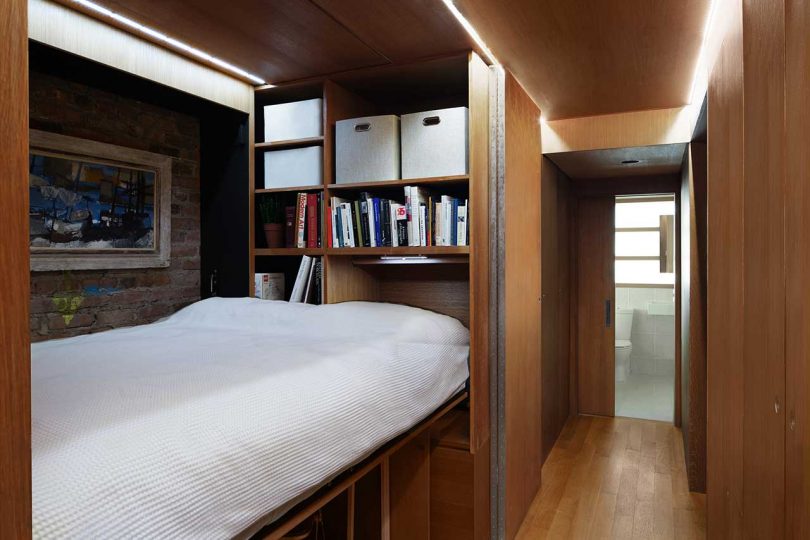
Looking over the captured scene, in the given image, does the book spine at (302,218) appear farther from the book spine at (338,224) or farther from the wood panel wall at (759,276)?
the wood panel wall at (759,276)

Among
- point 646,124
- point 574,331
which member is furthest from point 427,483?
point 574,331

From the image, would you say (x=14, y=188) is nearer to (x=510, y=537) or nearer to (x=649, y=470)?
(x=510, y=537)

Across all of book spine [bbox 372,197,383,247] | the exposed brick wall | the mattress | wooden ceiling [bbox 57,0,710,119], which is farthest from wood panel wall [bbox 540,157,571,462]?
the exposed brick wall

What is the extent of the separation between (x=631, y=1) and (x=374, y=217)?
129 centimetres

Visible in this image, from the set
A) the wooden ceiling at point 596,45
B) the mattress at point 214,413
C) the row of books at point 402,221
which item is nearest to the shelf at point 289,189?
the row of books at point 402,221

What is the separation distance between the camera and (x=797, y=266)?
83 cm

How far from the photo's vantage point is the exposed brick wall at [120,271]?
2154 millimetres

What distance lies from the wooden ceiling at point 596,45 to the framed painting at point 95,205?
1598 mm

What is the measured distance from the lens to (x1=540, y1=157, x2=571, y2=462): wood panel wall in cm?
382

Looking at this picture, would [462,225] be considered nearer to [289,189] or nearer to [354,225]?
[354,225]

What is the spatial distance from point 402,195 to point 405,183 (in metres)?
0.31

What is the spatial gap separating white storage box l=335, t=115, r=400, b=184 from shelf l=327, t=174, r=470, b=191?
27 mm

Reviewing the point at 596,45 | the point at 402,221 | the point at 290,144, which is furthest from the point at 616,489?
the point at 290,144

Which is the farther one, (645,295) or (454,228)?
(645,295)
